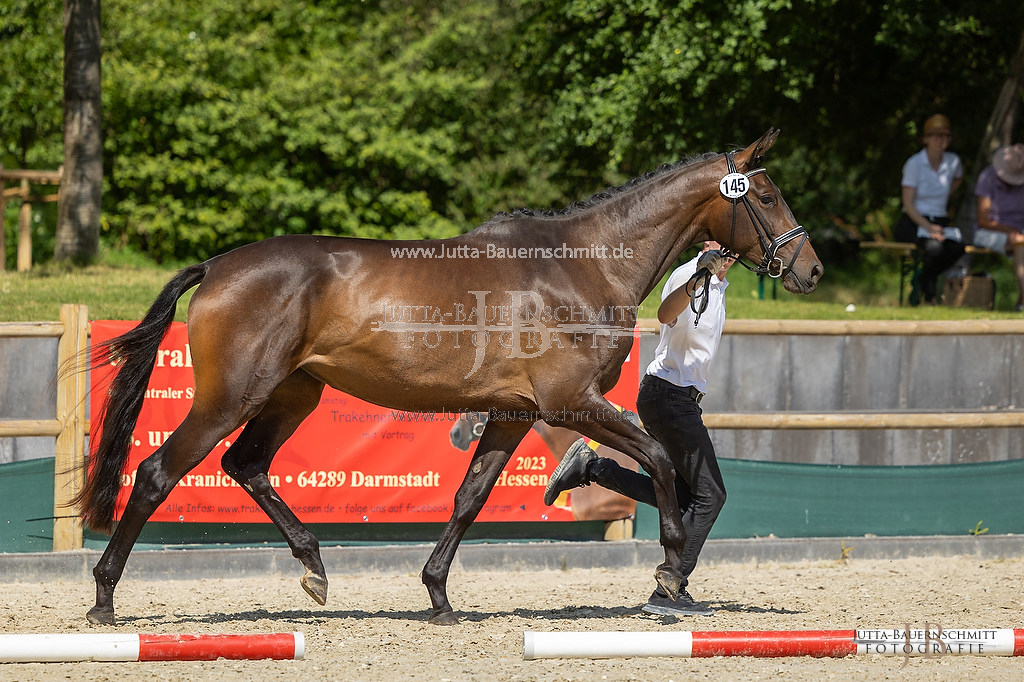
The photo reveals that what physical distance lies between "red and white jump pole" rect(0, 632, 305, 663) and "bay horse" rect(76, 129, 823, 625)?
45.9 inches

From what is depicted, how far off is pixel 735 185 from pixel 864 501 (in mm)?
3014

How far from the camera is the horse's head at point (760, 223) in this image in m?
5.02

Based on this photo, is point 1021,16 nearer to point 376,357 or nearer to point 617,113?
point 617,113

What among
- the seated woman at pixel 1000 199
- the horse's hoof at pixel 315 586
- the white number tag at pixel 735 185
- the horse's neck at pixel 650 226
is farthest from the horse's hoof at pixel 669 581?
the seated woman at pixel 1000 199

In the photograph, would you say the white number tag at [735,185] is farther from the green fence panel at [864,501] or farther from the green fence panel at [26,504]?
the green fence panel at [26,504]

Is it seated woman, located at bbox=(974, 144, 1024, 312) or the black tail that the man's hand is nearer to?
the black tail

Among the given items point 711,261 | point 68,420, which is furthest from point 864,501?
point 68,420

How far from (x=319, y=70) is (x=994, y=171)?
12.9 meters

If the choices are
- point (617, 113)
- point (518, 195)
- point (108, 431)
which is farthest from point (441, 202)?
point (108, 431)

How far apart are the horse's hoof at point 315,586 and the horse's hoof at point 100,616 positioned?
887 millimetres

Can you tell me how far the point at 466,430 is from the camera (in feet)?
21.9

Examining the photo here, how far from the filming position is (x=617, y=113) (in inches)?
556

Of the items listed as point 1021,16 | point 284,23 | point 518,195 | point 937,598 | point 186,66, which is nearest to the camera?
point 937,598

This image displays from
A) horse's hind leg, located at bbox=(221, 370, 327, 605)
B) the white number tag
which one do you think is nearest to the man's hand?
the white number tag
